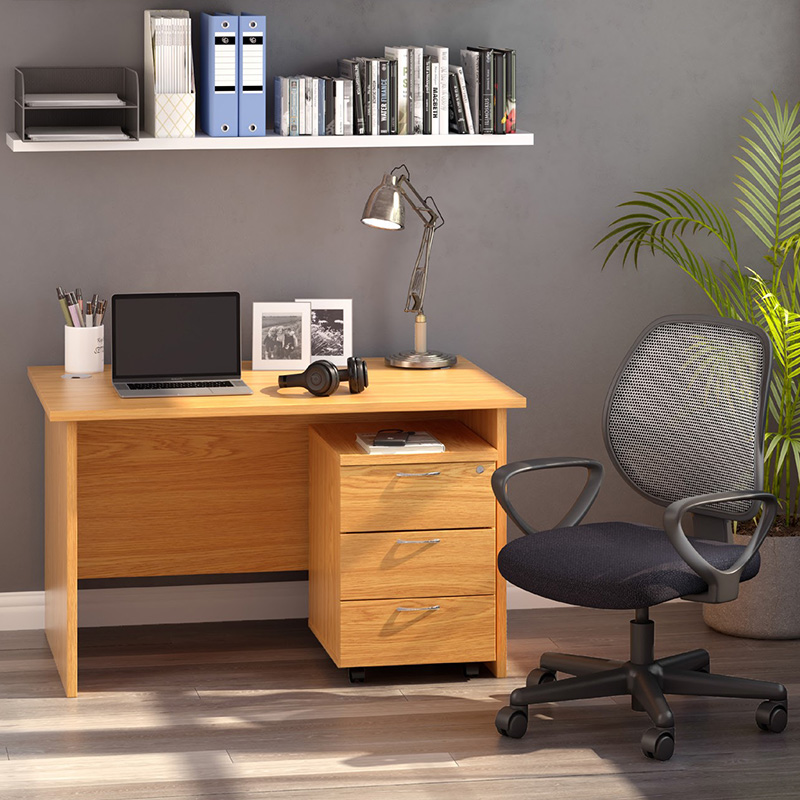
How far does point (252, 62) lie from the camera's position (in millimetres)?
3928

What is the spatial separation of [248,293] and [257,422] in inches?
14.9

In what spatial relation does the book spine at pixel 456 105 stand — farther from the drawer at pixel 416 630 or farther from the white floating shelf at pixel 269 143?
the drawer at pixel 416 630

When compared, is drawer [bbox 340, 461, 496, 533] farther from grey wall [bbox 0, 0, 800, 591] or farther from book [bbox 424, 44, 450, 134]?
book [bbox 424, 44, 450, 134]

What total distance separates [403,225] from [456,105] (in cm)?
37

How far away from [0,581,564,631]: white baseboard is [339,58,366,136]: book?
4.58 feet

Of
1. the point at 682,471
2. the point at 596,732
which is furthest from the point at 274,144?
the point at 596,732

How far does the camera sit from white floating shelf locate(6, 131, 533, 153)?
3863 millimetres

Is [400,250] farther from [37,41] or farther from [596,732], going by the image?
[596,732]

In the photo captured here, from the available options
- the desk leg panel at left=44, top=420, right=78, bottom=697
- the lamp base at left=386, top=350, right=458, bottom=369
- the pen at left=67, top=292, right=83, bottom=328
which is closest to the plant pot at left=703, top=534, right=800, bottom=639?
the lamp base at left=386, top=350, right=458, bottom=369

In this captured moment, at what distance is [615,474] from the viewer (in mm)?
4578

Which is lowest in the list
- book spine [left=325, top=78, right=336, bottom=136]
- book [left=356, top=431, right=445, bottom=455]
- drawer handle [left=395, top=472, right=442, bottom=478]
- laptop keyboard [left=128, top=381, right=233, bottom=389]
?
drawer handle [left=395, top=472, right=442, bottom=478]

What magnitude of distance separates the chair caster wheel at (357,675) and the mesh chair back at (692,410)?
87 centimetres

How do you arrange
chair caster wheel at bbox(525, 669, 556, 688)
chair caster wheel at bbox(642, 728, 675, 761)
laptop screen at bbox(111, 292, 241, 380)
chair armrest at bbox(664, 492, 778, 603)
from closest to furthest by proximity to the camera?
chair armrest at bbox(664, 492, 778, 603) < chair caster wheel at bbox(642, 728, 675, 761) < chair caster wheel at bbox(525, 669, 556, 688) < laptop screen at bbox(111, 292, 241, 380)

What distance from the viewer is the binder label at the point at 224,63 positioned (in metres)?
3.91
